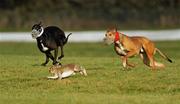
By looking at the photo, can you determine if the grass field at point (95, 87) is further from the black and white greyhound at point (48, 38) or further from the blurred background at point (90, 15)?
the blurred background at point (90, 15)

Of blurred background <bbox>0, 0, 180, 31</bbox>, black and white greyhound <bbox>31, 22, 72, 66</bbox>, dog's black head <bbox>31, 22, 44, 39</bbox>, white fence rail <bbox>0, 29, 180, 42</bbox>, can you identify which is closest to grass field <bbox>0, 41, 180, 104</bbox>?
black and white greyhound <bbox>31, 22, 72, 66</bbox>

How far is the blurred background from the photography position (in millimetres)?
65938

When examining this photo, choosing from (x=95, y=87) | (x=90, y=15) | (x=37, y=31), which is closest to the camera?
(x=95, y=87)

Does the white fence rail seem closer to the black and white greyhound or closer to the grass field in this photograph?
the black and white greyhound

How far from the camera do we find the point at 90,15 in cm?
6906

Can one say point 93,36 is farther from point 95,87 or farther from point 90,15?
point 95,87

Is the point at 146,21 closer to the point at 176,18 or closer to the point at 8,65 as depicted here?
the point at 176,18


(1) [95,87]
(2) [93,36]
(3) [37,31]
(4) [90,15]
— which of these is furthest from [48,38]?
(4) [90,15]

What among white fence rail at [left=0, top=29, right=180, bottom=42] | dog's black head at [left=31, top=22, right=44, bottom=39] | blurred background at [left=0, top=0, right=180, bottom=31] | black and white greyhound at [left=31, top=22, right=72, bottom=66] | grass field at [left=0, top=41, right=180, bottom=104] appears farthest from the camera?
blurred background at [left=0, top=0, right=180, bottom=31]

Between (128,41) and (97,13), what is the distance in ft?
161

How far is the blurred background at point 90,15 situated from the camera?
216 ft

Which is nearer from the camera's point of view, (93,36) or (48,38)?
(48,38)

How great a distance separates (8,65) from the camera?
22562 mm

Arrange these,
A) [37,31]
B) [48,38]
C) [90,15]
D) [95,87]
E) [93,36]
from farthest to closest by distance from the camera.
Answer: [90,15] < [93,36] < [48,38] < [37,31] < [95,87]
